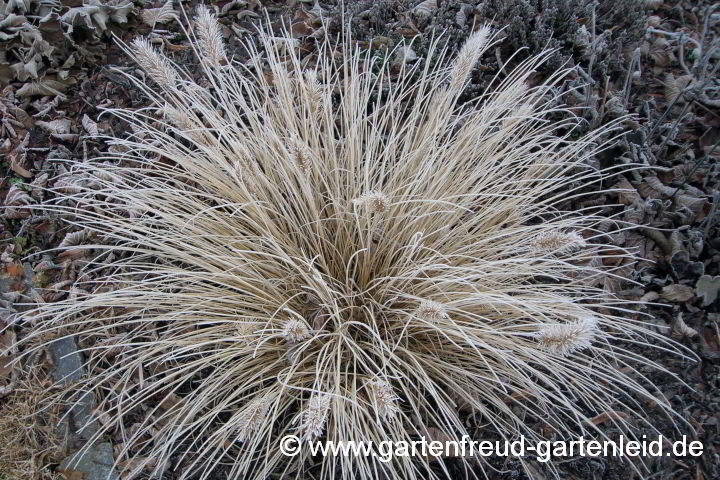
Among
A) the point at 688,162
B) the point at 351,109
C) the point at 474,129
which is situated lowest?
the point at 688,162

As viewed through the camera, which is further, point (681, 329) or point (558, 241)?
point (681, 329)

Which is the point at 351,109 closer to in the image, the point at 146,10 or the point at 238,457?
the point at 238,457

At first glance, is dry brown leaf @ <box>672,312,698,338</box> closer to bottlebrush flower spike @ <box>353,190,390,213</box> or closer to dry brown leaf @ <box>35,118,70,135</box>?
bottlebrush flower spike @ <box>353,190,390,213</box>

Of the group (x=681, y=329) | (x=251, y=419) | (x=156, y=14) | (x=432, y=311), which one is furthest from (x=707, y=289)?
(x=156, y=14)

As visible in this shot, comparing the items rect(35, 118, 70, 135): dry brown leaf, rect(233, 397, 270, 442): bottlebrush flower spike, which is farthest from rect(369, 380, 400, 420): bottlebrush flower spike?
rect(35, 118, 70, 135): dry brown leaf

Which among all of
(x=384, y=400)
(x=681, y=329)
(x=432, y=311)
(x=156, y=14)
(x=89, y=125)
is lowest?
(x=681, y=329)

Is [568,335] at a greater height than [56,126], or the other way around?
[56,126]

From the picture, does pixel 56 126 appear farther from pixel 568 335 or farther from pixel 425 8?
pixel 568 335

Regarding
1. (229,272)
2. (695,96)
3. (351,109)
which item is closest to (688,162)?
(695,96)

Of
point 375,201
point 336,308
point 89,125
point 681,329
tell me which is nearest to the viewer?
point 375,201

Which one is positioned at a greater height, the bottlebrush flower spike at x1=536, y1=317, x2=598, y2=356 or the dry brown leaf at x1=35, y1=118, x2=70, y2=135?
the dry brown leaf at x1=35, y1=118, x2=70, y2=135

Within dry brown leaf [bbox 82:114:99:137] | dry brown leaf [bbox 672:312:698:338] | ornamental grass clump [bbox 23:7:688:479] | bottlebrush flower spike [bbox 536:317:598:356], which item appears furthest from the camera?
dry brown leaf [bbox 82:114:99:137]
